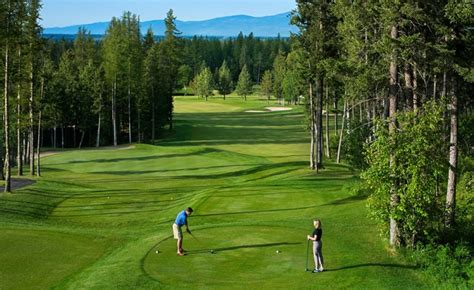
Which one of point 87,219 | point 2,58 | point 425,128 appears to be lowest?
point 87,219

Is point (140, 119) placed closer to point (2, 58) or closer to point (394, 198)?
point (2, 58)

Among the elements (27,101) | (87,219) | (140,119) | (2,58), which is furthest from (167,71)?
(87,219)

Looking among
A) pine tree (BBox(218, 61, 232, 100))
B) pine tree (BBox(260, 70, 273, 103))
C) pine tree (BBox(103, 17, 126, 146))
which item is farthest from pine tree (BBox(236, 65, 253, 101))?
pine tree (BBox(103, 17, 126, 146))

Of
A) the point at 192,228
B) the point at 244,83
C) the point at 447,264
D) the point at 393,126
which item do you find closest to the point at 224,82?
the point at 244,83

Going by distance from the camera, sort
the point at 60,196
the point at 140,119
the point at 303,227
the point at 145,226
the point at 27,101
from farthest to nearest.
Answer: the point at 140,119 < the point at 27,101 < the point at 60,196 < the point at 145,226 < the point at 303,227

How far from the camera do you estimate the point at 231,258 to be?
65.9 feet

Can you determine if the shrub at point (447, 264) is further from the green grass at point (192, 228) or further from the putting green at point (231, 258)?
the putting green at point (231, 258)

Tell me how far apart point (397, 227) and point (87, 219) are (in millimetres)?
17742

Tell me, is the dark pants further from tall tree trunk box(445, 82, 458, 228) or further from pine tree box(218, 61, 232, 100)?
pine tree box(218, 61, 232, 100)

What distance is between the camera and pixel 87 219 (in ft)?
101

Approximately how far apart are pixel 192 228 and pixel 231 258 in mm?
5651

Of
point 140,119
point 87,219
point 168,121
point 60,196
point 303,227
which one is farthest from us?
point 168,121

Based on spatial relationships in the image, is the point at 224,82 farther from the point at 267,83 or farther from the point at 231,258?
the point at 231,258

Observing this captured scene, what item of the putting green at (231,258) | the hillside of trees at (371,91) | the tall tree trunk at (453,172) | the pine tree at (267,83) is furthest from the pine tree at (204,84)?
the tall tree trunk at (453,172)
